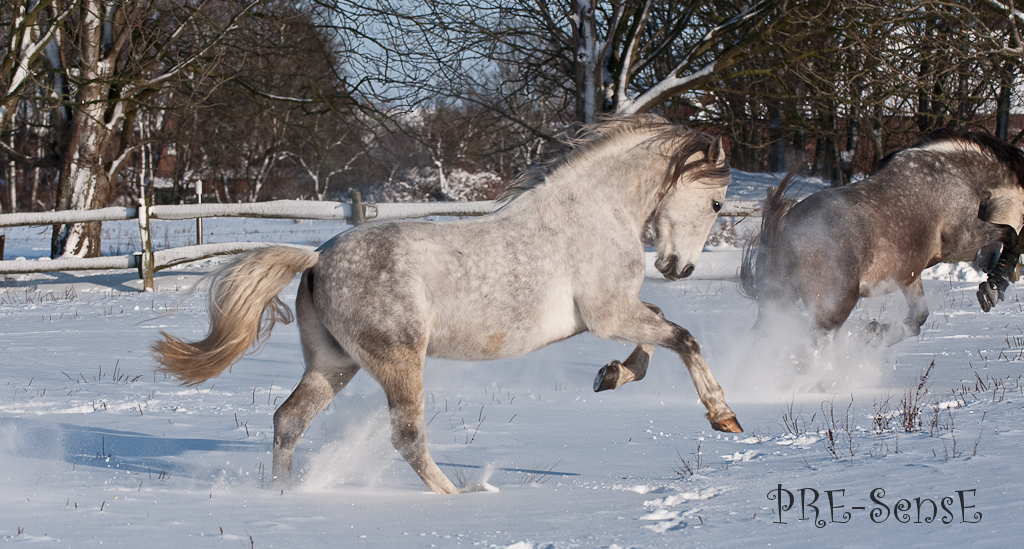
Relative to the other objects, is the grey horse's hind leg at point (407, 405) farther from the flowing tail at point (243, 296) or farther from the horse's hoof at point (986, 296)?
the horse's hoof at point (986, 296)

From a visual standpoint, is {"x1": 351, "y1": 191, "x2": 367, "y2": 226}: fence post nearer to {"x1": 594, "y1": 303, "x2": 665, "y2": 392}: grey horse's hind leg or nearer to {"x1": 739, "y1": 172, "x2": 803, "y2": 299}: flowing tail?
{"x1": 739, "y1": 172, "x2": 803, "y2": 299}: flowing tail

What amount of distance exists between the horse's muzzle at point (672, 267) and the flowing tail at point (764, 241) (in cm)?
213

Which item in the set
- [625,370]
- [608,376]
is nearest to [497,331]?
[608,376]

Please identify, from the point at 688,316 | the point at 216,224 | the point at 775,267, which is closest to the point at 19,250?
the point at 216,224

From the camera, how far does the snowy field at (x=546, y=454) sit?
96.2 inches

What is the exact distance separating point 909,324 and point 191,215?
9404mm

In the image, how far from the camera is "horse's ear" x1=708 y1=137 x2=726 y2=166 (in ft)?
13.3

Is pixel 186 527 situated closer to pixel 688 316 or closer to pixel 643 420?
pixel 643 420

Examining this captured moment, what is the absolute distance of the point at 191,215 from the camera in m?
11.7

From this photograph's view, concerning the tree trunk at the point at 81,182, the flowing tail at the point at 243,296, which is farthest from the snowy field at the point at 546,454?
the tree trunk at the point at 81,182

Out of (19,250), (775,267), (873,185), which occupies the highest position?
(873,185)

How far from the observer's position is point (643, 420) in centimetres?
454

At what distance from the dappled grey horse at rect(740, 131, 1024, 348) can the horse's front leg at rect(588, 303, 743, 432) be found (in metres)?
2.31

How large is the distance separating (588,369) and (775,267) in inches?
64.4
